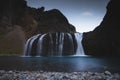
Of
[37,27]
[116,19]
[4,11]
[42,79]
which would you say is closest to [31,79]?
Result: [42,79]

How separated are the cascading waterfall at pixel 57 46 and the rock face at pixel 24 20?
14.0ft

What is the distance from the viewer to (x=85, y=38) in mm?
39906

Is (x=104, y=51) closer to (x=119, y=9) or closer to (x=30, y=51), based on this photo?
(x=119, y=9)

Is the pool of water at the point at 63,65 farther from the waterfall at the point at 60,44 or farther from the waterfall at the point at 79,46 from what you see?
the waterfall at the point at 60,44

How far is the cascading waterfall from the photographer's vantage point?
125 feet

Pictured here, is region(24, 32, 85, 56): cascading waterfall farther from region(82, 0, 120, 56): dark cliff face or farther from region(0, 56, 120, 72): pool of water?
region(0, 56, 120, 72): pool of water

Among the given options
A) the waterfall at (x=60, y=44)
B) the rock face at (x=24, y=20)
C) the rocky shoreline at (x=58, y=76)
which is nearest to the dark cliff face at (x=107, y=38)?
the waterfall at (x=60, y=44)

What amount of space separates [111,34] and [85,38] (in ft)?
18.8

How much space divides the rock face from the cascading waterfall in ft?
14.0

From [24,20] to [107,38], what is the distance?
85.3 ft

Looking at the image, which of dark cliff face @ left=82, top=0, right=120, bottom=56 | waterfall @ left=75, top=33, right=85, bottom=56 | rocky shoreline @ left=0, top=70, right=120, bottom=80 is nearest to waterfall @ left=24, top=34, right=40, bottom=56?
waterfall @ left=75, top=33, right=85, bottom=56

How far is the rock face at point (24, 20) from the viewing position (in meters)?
48.0

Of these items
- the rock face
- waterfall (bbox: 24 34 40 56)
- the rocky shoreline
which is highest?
the rock face

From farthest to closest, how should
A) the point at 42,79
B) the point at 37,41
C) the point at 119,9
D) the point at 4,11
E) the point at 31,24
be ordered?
the point at 31,24 → the point at 4,11 → the point at 37,41 → the point at 119,9 → the point at 42,79
